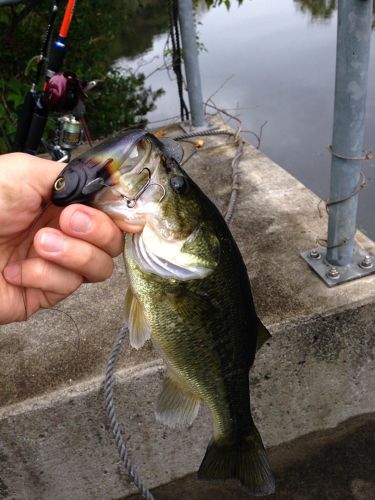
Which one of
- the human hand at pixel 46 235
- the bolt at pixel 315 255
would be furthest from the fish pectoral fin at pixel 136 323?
the bolt at pixel 315 255

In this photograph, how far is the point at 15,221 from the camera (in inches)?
54.4

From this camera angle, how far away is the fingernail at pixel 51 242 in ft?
4.16

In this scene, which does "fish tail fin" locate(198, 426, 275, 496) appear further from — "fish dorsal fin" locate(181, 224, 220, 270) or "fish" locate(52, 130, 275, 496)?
"fish dorsal fin" locate(181, 224, 220, 270)

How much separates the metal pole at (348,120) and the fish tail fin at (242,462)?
1046 millimetres

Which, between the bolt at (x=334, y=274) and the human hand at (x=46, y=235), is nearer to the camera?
the human hand at (x=46, y=235)

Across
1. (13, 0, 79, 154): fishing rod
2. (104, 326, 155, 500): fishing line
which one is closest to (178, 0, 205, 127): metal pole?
(13, 0, 79, 154): fishing rod

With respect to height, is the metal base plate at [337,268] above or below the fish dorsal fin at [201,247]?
below

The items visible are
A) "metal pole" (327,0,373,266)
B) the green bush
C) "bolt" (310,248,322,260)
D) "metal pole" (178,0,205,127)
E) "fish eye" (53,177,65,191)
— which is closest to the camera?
"fish eye" (53,177,65,191)

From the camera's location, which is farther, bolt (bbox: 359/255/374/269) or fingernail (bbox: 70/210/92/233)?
bolt (bbox: 359/255/374/269)

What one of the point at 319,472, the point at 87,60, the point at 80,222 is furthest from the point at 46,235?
the point at 87,60

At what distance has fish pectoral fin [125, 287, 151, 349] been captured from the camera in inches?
54.3

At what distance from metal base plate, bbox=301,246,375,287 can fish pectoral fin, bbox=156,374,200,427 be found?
1.02 meters

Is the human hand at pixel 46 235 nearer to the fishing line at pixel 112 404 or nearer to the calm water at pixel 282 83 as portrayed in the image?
the fishing line at pixel 112 404

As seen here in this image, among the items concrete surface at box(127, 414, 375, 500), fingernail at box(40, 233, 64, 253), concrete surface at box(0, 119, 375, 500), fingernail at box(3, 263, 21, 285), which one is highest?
fingernail at box(40, 233, 64, 253)
